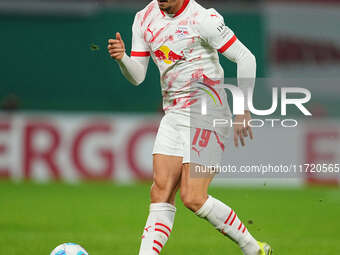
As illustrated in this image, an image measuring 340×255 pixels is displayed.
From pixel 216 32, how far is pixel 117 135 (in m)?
8.95

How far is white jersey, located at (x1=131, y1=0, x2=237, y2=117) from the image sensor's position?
495 centimetres

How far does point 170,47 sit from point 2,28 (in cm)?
1497

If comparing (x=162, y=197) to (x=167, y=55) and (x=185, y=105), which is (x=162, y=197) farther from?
(x=167, y=55)

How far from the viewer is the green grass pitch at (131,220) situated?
22.9 ft

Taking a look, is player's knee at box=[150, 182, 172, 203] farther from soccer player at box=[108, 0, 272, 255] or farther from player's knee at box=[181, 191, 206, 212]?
player's knee at box=[181, 191, 206, 212]

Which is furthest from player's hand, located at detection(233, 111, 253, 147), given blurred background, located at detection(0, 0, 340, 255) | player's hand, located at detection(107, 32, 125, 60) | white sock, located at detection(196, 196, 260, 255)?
player's hand, located at detection(107, 32, 125, 60)

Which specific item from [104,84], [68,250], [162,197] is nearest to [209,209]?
[162,197]

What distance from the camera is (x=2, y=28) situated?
19188mm

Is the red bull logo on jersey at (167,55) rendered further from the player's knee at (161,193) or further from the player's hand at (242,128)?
the player's knee at (161,193)

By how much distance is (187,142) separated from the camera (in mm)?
4996

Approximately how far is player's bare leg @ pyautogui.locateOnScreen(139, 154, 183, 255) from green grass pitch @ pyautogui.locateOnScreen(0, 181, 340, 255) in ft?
5.25

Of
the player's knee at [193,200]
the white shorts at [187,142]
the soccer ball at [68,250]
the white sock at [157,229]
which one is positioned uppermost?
the white shorts at [187,142]

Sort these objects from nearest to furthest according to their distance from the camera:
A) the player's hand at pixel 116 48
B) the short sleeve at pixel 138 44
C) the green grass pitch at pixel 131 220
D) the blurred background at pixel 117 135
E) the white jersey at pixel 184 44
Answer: the player's hand at pixel 116 48, the white jersey at pixel 184 44, the short sleeve at pixel 138 44, the green grass pitch at pixel 131 220, the blurred background at pixel 117 135

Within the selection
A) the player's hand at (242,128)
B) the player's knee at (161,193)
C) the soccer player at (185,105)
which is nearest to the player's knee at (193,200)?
the soccer player at (185,105)
